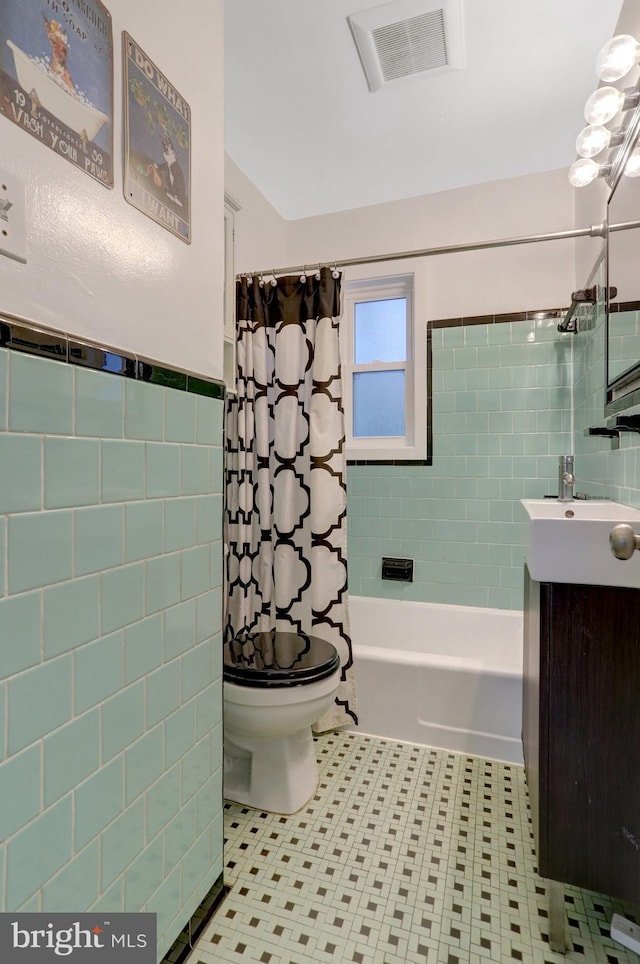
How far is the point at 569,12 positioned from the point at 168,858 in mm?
2711

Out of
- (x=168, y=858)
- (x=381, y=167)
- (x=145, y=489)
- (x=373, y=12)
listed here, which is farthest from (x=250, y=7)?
(x=168, y=858)

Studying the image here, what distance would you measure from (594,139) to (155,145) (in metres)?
1.44

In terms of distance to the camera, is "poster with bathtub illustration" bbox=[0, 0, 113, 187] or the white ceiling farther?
the white ceiling

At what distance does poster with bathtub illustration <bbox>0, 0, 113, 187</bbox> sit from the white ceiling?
111 cm

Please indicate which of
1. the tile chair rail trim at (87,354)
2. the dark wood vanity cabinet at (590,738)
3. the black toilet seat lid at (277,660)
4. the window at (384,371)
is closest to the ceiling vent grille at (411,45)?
the window at (384,371)

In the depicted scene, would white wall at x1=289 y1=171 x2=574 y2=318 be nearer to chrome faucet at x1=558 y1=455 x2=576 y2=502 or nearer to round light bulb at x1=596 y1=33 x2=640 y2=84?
chrome faucet at x1=558 y1=455 x2=576 y2=502

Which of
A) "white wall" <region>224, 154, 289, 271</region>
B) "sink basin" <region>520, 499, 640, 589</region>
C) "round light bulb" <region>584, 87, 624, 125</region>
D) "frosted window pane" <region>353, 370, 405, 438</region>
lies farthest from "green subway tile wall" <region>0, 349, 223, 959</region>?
"frosted window pane" <region>353, 370, 405, 438</region>

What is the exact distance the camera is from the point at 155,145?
0.99 m

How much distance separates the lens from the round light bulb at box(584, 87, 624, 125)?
147 cm

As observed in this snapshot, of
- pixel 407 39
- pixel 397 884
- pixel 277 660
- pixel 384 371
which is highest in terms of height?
pixel 407 39

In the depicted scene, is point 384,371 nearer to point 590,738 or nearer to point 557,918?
point 590,738

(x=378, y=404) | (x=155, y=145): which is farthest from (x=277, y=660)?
(x=378, y=404)

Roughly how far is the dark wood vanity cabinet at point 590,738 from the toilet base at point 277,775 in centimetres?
77

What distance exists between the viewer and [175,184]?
3.47ft
